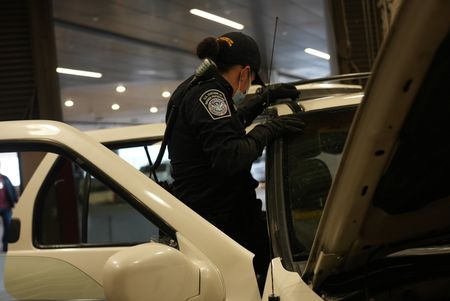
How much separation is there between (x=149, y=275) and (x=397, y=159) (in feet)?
2.08

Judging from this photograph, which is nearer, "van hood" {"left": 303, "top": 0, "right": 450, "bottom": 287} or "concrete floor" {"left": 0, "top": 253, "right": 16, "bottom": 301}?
"van hood" {"left": 303, "top": 0, "right": 450, "bottom": 287}

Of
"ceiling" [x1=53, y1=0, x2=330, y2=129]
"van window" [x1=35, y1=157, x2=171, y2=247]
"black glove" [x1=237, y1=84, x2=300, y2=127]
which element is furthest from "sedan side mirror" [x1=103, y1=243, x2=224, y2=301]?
"ceiling" [x1=53, y1=0, x2=330, y2=129]

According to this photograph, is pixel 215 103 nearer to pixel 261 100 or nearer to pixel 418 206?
pixel 261 100

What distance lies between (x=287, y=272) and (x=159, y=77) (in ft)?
53.8

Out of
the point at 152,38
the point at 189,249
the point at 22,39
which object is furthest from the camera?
the point at 152,38

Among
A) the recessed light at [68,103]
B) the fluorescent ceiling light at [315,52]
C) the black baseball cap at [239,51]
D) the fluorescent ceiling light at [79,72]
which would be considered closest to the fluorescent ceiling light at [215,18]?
the fluorescent ceiling light at [315,52]

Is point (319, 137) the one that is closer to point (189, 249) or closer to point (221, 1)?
point (189, 249)

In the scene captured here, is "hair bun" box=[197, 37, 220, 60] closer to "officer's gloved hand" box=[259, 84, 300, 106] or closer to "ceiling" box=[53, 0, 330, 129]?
"officer's gloved hand" box=[259, 84, 300, 106]

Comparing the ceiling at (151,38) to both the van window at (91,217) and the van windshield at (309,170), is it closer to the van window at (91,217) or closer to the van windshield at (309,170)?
the van window at (91,217)

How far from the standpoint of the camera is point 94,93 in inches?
719

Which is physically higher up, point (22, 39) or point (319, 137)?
point (319, 137)

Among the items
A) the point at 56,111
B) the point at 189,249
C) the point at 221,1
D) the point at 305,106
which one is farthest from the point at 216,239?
the point at 221,1

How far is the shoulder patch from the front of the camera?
1.99m

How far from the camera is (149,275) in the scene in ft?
4.80
